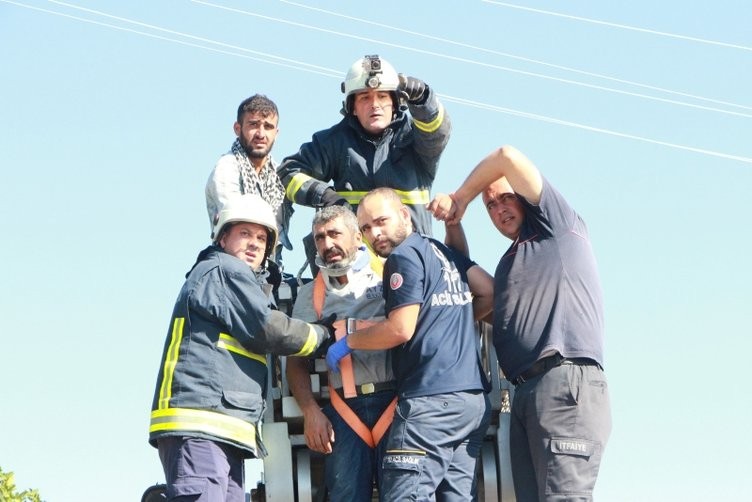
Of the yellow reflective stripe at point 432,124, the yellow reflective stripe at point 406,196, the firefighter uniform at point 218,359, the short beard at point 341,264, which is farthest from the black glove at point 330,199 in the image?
the firefighter uniform at point 218,359

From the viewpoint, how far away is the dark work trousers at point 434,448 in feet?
A: 22.7

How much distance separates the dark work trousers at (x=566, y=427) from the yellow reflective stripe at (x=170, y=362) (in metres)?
1.73

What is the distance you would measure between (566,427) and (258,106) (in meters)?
2.96

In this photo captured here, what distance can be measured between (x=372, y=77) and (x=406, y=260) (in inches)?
67.2

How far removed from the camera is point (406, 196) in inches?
343

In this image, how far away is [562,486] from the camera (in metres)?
6.79

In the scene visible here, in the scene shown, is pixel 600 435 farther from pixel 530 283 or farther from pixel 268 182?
pixel 268 182

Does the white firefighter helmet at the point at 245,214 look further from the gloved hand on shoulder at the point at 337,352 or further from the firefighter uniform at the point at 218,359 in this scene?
the gloved hand on shoulder at the point at 337,352

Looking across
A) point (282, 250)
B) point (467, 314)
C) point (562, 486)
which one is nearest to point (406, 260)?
point (467, 314)

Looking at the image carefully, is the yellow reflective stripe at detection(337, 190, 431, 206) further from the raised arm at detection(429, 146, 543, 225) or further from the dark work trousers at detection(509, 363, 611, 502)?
the dark work trousers at detection(509, 363, 611, 502)

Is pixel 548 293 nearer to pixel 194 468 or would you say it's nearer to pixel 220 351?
pixel 220 351

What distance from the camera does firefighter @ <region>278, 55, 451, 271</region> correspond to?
8.57 metres

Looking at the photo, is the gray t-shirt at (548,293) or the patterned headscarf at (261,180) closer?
the gray t-shirt at (548,293)

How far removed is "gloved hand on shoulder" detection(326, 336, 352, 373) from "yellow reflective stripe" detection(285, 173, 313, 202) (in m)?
1.61
